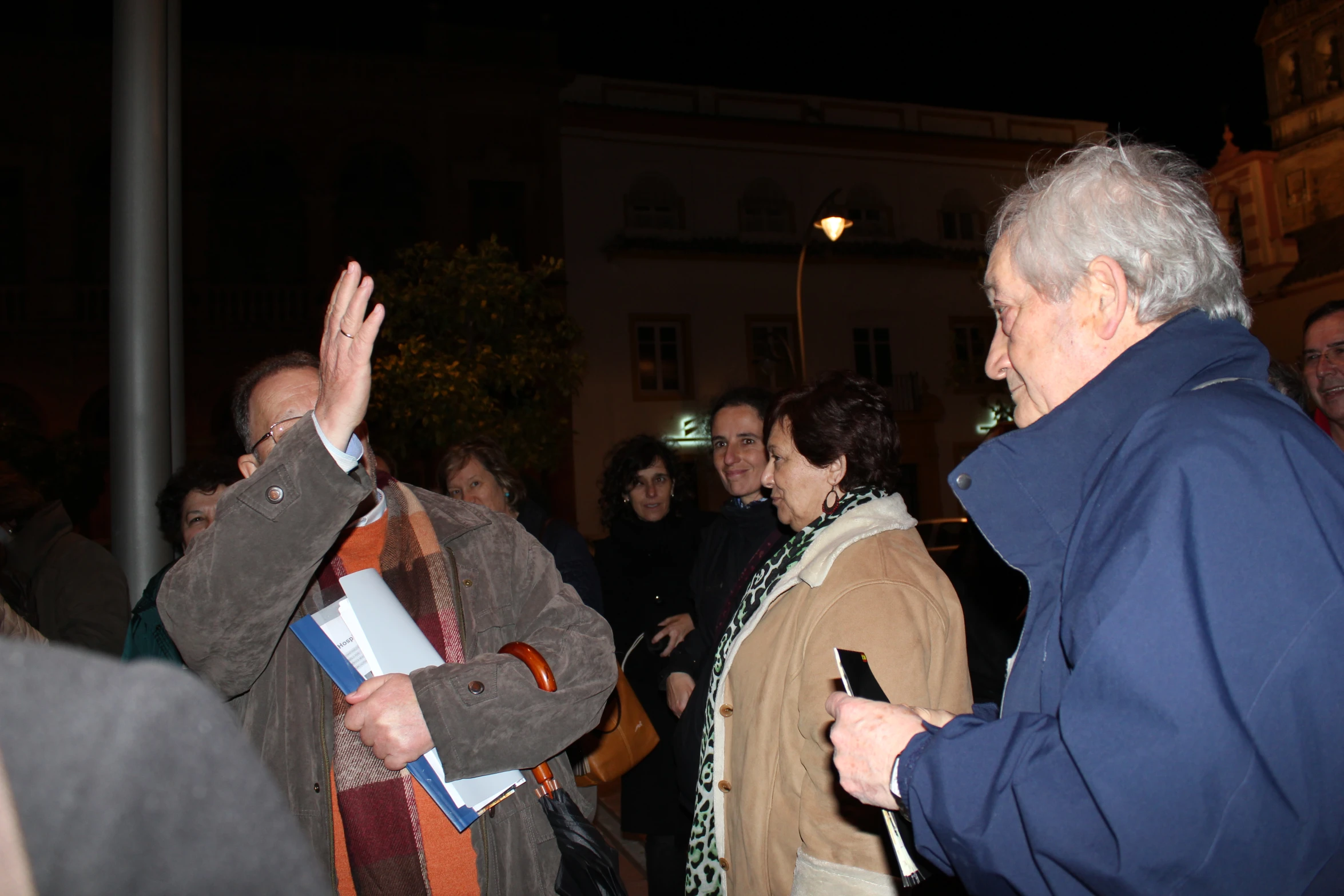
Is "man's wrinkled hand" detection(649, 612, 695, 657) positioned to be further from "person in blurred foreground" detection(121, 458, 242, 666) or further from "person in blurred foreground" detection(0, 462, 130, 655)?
"person in blurred foreground" detection(0, 462, 130, 655)

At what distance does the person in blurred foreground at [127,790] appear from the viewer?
0.55 m

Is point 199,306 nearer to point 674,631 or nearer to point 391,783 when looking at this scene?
point 674,631

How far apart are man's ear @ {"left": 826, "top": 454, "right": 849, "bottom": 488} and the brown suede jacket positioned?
3.16ft

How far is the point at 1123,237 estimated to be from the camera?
4.85ft

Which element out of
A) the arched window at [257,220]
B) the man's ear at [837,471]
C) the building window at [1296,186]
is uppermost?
the building window at [1296,186]

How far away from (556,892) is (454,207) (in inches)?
767

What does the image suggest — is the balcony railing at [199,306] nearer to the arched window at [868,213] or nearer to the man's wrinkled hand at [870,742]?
the arched window at [868,213]

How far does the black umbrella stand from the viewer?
78.5 inches

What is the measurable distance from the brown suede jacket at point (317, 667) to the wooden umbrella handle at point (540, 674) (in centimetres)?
2

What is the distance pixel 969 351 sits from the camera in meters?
24.2

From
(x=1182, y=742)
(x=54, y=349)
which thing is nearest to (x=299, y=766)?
(x=1182, y=742)

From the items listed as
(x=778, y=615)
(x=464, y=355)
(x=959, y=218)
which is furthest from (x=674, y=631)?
(x=959, y=218)

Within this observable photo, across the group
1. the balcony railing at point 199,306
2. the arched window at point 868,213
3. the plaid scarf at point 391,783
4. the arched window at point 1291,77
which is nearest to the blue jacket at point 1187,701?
the plaid scarf at point 391,783

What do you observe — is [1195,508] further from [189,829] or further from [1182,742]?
[189,829]
